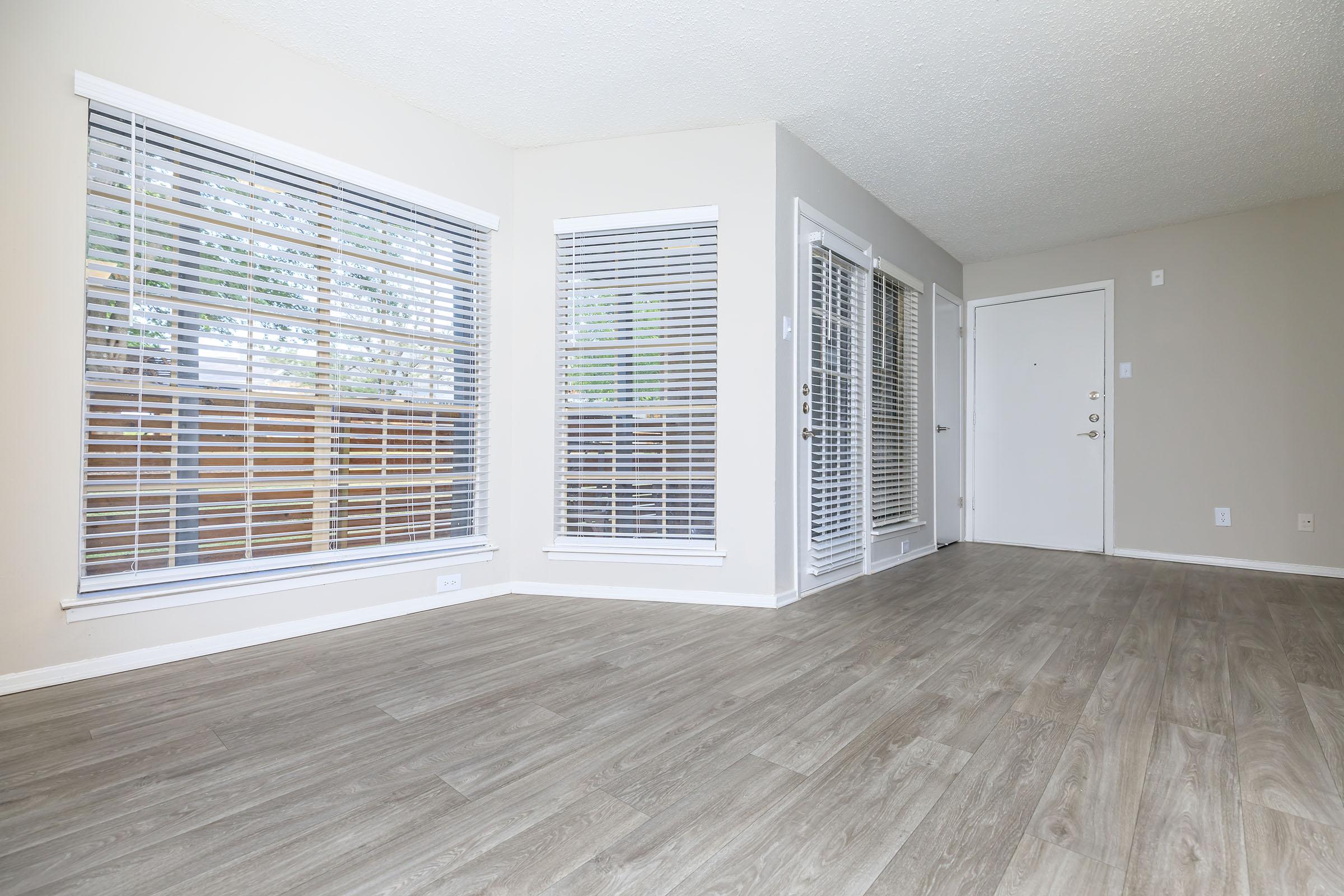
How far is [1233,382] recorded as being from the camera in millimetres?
4629

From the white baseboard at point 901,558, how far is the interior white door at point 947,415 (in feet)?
0.82

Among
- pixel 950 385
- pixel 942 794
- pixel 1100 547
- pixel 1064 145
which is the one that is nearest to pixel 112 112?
pixel 942 794

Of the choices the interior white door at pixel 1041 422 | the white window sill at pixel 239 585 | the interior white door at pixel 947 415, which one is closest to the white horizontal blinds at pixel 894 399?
the interior white door at pixel 947 415

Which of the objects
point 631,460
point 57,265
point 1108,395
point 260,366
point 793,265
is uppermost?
point 793,265

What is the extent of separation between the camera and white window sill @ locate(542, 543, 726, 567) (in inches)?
138

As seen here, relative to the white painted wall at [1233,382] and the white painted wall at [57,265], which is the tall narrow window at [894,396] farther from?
the white painted wall at [57,265]

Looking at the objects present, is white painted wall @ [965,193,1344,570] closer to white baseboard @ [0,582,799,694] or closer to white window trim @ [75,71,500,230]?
white baseboard @ [0,582,799,694]

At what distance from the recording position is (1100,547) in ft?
17.1

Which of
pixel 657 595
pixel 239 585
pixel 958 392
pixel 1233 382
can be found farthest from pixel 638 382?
pixel 1233 382

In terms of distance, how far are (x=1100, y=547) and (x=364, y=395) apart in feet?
18.3

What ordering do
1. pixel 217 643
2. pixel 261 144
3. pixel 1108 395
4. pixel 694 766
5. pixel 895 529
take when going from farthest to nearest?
1. pixel 1108 395
2. pixel 895 529
3. pixel 261 144
4. pixel 217 643
5. pixel 694 766

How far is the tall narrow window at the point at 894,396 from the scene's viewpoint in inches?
179

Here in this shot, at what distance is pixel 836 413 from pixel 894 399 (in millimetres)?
1039

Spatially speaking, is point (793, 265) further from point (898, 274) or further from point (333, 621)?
point (333, 621)
